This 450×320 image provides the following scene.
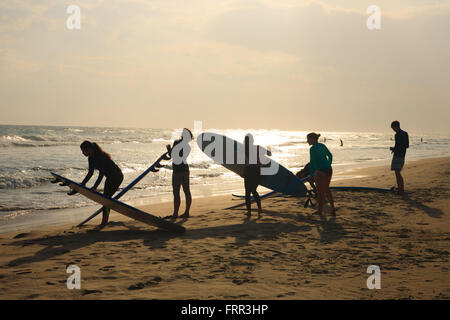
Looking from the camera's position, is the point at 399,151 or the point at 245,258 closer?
the point at 245,258

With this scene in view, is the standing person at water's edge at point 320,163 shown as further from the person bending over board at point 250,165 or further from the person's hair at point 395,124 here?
the person's hair at point 395,124

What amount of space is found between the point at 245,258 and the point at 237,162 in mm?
5263

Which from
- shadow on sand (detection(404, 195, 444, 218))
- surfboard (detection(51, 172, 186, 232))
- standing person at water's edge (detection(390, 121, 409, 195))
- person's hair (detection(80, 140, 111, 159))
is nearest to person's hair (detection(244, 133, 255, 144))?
surfboard (detection(51, 172, 186, 232))

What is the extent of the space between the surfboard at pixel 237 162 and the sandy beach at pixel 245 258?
1731mm

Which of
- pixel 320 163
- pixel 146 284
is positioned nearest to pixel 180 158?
pixel 320 163

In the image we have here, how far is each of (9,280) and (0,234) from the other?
11.3 feet

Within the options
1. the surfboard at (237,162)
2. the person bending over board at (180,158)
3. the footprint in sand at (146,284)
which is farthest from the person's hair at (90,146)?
the surfboard at (237,162)

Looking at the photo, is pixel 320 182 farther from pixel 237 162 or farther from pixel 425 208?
pixel 237 162

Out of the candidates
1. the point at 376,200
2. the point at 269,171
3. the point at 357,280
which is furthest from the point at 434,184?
the point at 357,280

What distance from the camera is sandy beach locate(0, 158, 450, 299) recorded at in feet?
11.5

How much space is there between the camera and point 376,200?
848 centimetres

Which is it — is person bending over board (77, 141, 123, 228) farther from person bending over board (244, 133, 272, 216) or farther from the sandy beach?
person bending over board (244, 133, 272, 216)

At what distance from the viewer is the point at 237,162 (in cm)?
964
